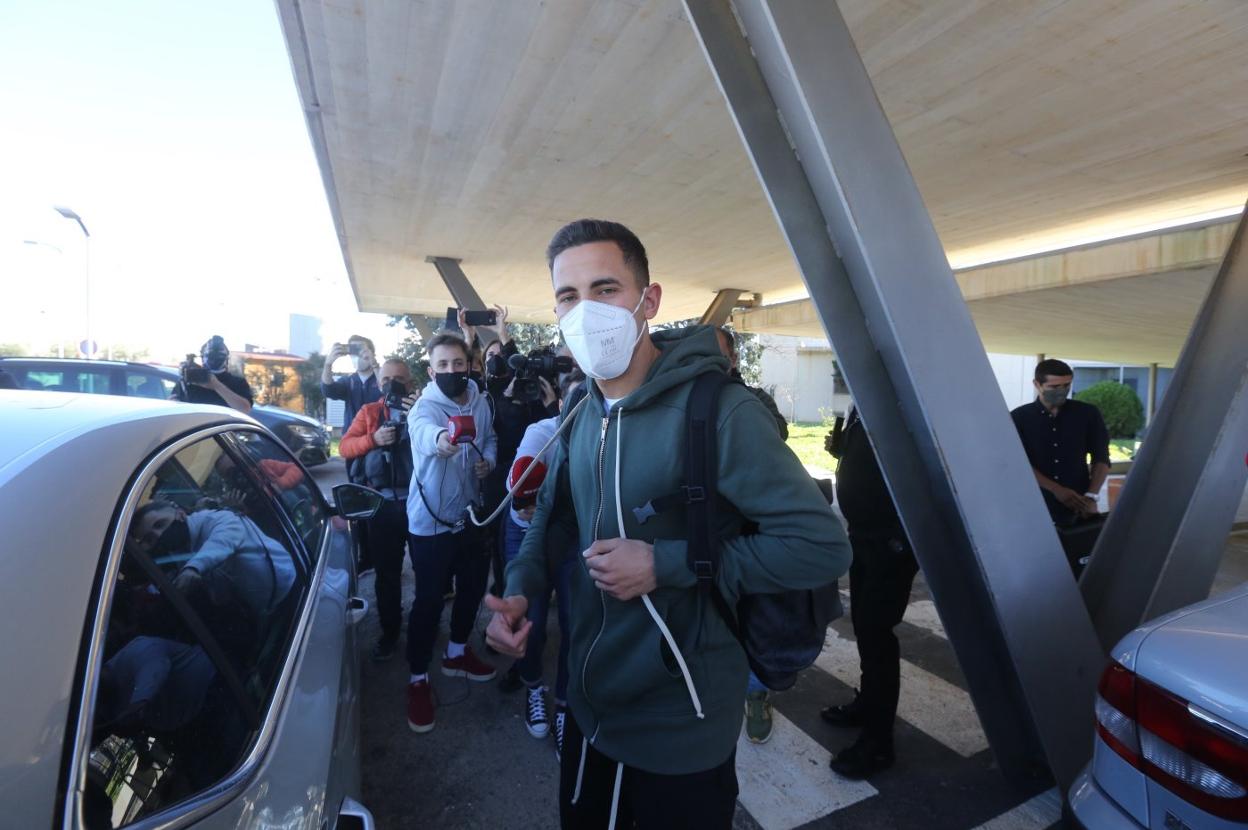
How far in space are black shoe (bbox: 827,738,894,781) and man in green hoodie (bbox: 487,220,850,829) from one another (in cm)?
170

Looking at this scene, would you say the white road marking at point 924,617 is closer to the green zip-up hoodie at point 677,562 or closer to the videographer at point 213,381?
the green zip-up hoodie at point 677,562

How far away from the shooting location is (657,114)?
475 cm

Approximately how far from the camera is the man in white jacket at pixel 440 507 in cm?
324

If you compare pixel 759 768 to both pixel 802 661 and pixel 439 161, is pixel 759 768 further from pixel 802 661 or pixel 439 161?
pixel 439 161

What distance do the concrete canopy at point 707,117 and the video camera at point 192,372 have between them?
7.39 feet

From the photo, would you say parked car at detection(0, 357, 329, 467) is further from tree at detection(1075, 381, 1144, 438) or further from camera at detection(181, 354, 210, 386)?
tree at detection(1075, 381, 1144, 438)

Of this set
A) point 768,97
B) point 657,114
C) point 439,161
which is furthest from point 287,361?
point 768,97

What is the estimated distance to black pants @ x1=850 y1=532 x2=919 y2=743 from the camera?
278cm

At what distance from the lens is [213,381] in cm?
502

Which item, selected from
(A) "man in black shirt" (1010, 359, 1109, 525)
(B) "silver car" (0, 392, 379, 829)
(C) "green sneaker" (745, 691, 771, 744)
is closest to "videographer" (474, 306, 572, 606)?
(C) "green sneaker" (745, 691, 771, 744)

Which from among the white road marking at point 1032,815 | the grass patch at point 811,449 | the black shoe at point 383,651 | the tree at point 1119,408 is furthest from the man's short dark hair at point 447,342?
the tree at point 1119,408

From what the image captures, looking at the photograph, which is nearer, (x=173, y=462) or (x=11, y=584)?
(x=11, y=584)

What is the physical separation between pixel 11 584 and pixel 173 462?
0.58 meters

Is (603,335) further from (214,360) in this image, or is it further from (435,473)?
(214,360)
